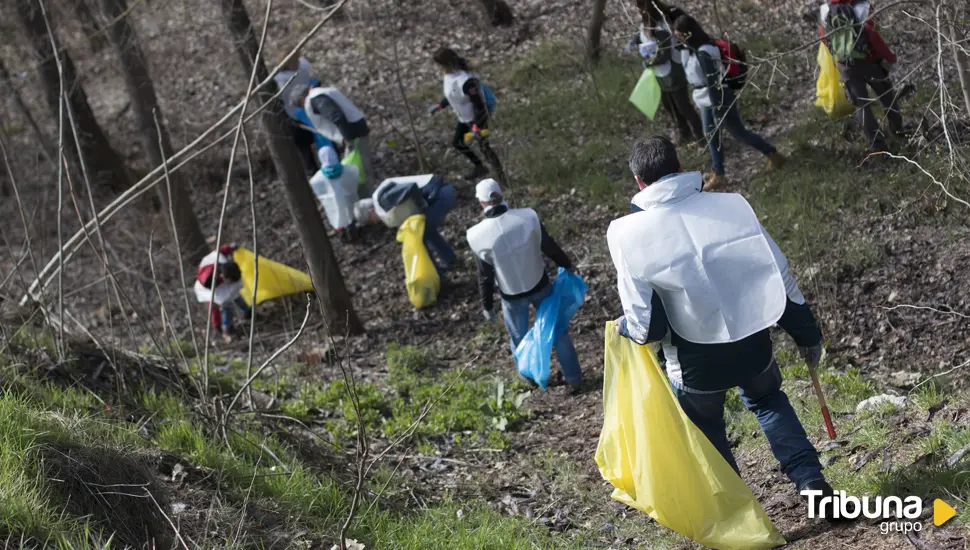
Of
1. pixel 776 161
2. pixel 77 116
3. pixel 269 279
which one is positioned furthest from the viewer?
pixel 77 116

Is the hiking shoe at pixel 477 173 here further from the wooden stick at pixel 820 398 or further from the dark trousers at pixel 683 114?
the wooden stick at pixel 820 398

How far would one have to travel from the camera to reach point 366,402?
666cm

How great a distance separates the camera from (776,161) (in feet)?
28.1

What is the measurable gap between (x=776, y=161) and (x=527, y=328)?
11.1ft

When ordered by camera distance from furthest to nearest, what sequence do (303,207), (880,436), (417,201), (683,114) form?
(683,114)
(417,201)
(303,207)
(880,436)

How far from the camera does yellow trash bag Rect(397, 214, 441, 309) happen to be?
8.62 m

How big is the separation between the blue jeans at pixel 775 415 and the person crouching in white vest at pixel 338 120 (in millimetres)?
6949

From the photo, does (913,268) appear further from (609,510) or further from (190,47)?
(190,47)

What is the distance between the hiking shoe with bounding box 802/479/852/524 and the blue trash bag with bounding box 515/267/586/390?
2442 millimetres

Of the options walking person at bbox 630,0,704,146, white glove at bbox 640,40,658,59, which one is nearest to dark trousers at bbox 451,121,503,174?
walking person at bbox 630,0,704,146

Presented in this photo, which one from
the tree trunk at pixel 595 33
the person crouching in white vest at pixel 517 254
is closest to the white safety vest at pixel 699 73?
the person crouching in white vest at pixel 517 254

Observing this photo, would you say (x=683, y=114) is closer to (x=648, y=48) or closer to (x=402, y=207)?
(x=648, y=48)

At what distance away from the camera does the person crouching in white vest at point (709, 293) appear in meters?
3.56

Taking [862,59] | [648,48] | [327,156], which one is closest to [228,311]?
[327,156]
